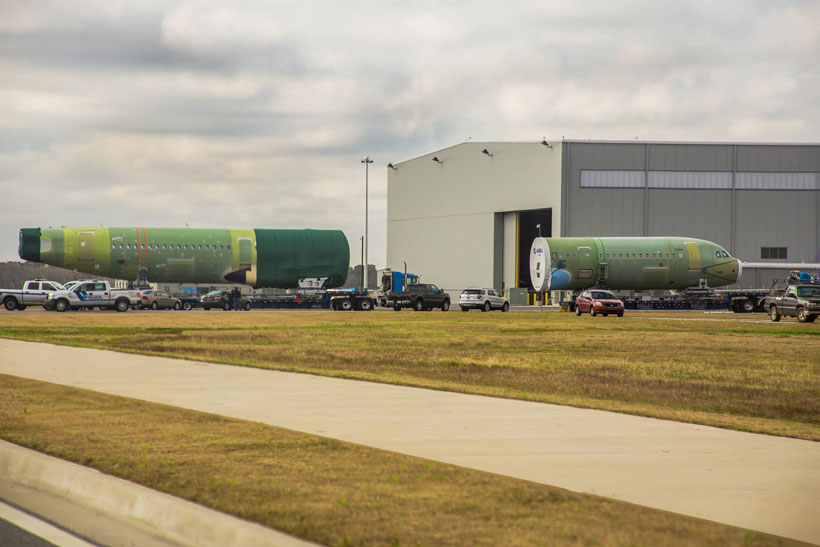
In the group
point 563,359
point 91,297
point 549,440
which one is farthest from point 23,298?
point 549,440

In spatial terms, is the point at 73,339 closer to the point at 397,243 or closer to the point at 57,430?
the point at 57,430

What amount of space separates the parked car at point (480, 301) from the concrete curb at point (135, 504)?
5272 cm

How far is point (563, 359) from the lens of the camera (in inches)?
869

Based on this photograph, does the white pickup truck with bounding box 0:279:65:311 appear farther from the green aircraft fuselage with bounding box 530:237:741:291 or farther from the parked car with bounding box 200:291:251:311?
the green aircraft fuselage with bounding box 530:237:741:291

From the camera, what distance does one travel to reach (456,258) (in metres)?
93.2

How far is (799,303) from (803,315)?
57cm

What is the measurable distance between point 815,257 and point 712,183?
37.8ft

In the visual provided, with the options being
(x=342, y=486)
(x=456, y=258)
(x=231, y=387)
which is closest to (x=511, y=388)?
(x=231, y=387)

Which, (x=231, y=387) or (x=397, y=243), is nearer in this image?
(x=231, y=387)

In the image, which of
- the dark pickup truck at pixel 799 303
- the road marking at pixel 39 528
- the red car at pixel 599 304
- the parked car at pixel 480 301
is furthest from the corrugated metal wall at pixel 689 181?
the road marking at pixel 39 528

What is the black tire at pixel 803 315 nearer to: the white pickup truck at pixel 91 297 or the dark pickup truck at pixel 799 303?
the dark pickup truck at pixel 799 303

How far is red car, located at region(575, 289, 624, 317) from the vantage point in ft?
171

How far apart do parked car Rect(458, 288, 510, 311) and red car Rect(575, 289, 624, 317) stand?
9.07m

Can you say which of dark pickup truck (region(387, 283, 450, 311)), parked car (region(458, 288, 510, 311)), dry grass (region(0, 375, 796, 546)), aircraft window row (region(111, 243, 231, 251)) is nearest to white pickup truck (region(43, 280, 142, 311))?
aircraft window row (region(111, 243, 231, 251))
